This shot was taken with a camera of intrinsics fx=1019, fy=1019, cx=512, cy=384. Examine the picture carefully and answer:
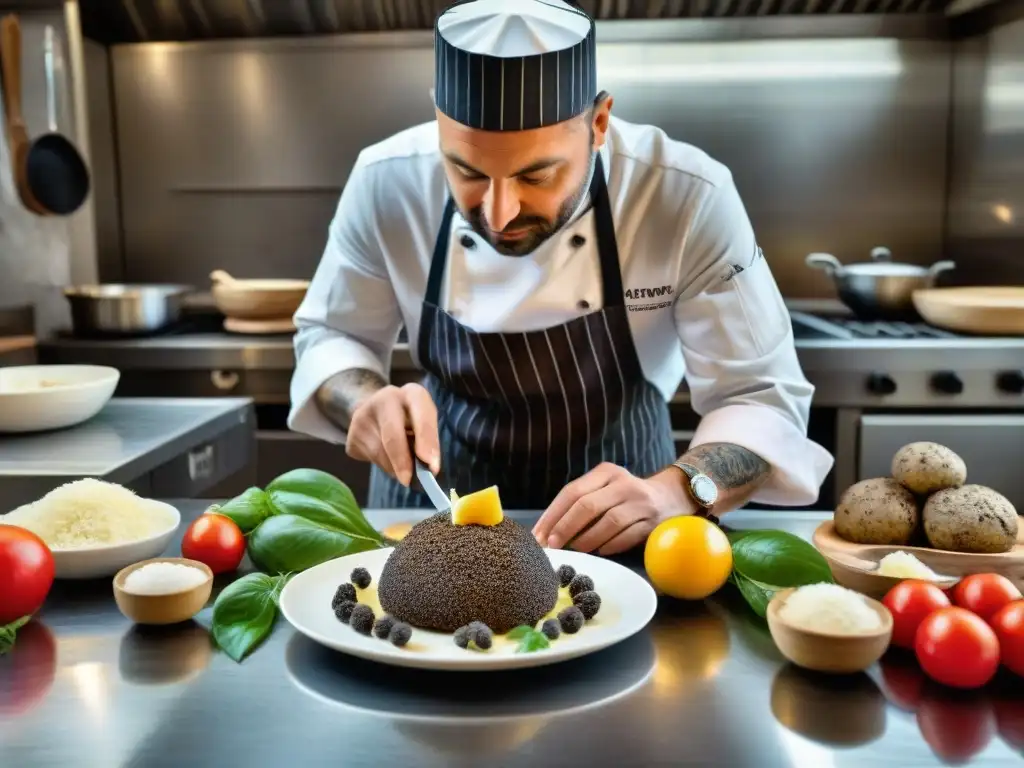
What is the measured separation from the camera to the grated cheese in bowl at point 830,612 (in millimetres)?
936

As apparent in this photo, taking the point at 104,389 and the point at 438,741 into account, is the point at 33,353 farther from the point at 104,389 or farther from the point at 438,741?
the point at 438,741

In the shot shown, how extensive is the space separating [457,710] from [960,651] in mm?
453

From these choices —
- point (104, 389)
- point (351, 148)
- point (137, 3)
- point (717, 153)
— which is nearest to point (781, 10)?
point (717, 153)

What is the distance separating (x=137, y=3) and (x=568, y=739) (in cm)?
320

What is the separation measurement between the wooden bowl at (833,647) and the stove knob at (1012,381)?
6.77 ft

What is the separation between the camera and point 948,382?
2.75 metres

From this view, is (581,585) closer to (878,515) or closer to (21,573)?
(878,515)

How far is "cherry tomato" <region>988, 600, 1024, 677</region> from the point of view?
3.04ft

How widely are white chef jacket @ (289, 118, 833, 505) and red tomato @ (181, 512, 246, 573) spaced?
0.62 metres

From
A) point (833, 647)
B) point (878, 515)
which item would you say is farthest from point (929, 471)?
point (833, 647)

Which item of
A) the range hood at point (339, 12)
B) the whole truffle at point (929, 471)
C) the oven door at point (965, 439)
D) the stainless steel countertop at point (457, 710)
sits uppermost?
the range hood at point (339, 12)

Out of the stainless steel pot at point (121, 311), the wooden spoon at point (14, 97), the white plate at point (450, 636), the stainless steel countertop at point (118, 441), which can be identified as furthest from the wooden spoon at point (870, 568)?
the wooden spoon at point (14, 97)

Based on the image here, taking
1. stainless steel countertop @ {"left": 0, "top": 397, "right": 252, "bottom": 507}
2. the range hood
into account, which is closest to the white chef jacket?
stainless steel countertop @ {"left": 0, "top": 397, "right": 252, "bottom": 507}

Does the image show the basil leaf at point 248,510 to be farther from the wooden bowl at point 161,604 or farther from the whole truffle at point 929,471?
the whole truffle at point 929,471
